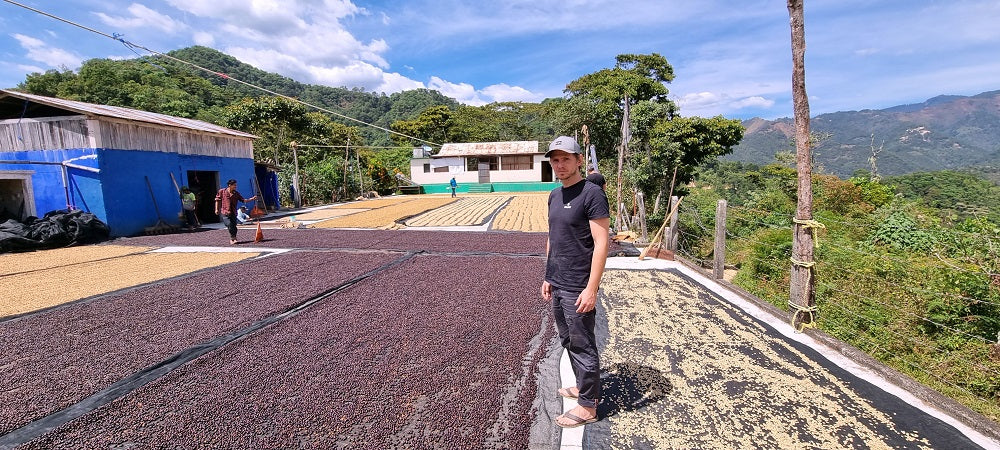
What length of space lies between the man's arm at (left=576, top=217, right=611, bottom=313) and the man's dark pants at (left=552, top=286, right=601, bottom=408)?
75mm

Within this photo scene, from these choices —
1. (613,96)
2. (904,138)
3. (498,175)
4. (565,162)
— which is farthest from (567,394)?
(904,138)

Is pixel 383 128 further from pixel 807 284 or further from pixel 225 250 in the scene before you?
pixel 807 284

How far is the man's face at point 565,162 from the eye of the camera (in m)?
2.03

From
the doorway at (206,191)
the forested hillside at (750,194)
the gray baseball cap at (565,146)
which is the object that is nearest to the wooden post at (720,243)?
the forested hillside at (750,194)

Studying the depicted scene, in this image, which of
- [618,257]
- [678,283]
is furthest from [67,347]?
[618,257]

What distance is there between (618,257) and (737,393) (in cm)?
416

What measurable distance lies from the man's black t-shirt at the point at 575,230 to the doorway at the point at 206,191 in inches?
558

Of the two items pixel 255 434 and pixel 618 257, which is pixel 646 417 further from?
pixel 618 257

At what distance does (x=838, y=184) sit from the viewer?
603 inches

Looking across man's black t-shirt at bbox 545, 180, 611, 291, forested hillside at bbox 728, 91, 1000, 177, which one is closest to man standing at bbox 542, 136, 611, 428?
man's black t-shirt at bbox 545, 180, 611, 291

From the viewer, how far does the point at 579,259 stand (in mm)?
2068

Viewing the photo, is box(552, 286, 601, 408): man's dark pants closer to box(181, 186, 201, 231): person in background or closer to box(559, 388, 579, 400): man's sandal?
box(559, 388, 579, 400): man's sandal

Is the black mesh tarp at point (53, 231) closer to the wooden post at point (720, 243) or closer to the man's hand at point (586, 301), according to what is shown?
the man's hand at point (586, 301)

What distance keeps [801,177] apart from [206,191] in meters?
15.6
